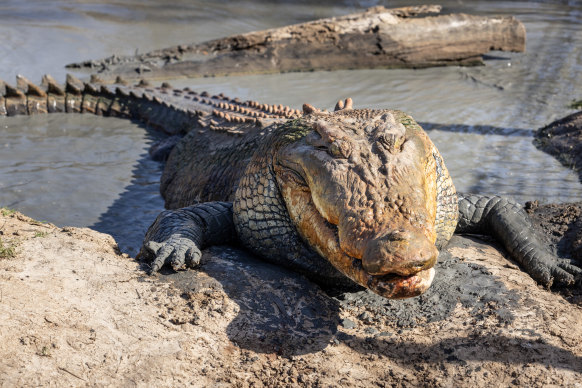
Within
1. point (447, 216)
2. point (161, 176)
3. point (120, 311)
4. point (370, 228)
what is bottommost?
point (161, 176)

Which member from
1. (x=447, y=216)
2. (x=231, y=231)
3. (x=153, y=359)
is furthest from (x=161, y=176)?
(x=153, y=359)

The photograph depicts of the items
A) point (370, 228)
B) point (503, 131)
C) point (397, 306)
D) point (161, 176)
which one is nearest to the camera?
point (370, 228)

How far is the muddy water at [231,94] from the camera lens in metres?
5.48

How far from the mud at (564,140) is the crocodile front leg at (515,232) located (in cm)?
205

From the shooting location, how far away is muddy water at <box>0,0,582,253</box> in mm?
5484

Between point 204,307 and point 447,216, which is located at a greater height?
point 447,216

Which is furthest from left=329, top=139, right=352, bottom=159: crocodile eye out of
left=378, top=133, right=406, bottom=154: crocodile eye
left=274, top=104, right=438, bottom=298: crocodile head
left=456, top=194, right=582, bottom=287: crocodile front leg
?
left=456, top=194, right=582, bottom=287: crocodile front leg

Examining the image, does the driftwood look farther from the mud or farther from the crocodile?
the crocodile

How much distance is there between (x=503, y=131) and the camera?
6906 mm

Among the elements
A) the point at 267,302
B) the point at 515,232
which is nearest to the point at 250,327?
the point at 267,302

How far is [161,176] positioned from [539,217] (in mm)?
3413

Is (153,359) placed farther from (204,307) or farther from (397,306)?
(397,306)

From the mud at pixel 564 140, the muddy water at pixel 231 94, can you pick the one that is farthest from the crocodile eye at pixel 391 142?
the mud at pixel 564 140

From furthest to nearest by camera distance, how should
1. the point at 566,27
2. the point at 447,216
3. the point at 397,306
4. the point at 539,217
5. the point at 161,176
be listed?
the point at 566,27
the point at 161,176
the point at 539,217
the point at 447,216
the point at 397,306
